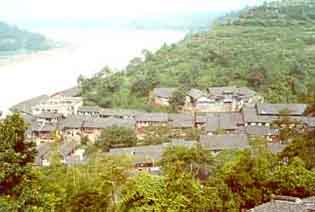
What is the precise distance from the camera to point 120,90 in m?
17.4

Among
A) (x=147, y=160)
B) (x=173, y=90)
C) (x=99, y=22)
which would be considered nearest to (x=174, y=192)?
(x=147, y=160)

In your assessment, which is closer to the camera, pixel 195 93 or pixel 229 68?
pixel 195 93

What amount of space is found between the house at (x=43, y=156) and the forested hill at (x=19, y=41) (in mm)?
17854

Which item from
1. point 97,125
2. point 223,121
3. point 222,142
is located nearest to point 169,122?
point 223,121

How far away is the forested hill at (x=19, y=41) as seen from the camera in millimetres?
30045

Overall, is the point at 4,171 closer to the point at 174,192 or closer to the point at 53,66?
the point at 174,192

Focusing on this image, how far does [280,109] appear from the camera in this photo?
1430 cm

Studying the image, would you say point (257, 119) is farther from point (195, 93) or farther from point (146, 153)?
point (146, 153)

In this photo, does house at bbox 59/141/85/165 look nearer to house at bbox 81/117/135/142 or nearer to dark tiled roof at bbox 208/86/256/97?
house at bbox 81/117/135/142

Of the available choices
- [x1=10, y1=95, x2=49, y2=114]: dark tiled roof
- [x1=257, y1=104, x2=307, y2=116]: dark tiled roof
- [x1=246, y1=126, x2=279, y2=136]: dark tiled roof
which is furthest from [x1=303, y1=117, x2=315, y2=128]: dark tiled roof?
[x1=10, y1=95, x2=49, y2=114]: dark tiled roof

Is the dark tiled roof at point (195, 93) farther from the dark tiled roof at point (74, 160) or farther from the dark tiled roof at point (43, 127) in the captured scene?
the dark tiled roof at point (74, 160)

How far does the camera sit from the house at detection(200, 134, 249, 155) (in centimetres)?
1170

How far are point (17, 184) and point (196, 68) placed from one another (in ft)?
49.2

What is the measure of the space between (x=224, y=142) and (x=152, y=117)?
8.79 feet
